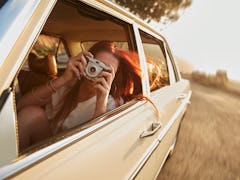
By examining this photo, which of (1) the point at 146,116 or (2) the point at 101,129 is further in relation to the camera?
(1) the point at 146,116

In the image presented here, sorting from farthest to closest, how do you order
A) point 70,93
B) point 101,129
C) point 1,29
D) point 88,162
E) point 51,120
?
point 70,93 → point 51,120 → point 101,129 → point 88,162 → point 1,29

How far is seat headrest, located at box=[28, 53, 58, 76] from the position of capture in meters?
2.87

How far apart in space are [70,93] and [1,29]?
2.99ft

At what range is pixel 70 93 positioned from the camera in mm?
2086

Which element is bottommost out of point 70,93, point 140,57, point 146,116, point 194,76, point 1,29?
point 194,76

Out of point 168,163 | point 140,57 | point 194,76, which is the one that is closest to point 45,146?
point 140,57

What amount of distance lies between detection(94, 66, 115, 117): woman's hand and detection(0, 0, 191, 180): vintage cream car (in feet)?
0.20

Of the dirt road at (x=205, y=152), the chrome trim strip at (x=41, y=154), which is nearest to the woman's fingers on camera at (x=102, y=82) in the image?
the chrome trim strip at (x=41, y=154)

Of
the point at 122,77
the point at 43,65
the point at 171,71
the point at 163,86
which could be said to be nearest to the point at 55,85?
the point at 122,77

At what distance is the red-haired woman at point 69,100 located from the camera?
1781mm

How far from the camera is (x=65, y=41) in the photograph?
3994 millimetres

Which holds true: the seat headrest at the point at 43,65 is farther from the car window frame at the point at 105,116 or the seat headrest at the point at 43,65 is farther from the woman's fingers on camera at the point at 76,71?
the woman's fingers on camera at the point at 76,71

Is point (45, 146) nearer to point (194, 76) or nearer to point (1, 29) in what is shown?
point (1, 29)

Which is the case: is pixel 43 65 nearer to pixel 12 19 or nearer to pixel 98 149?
pixel 98 149
